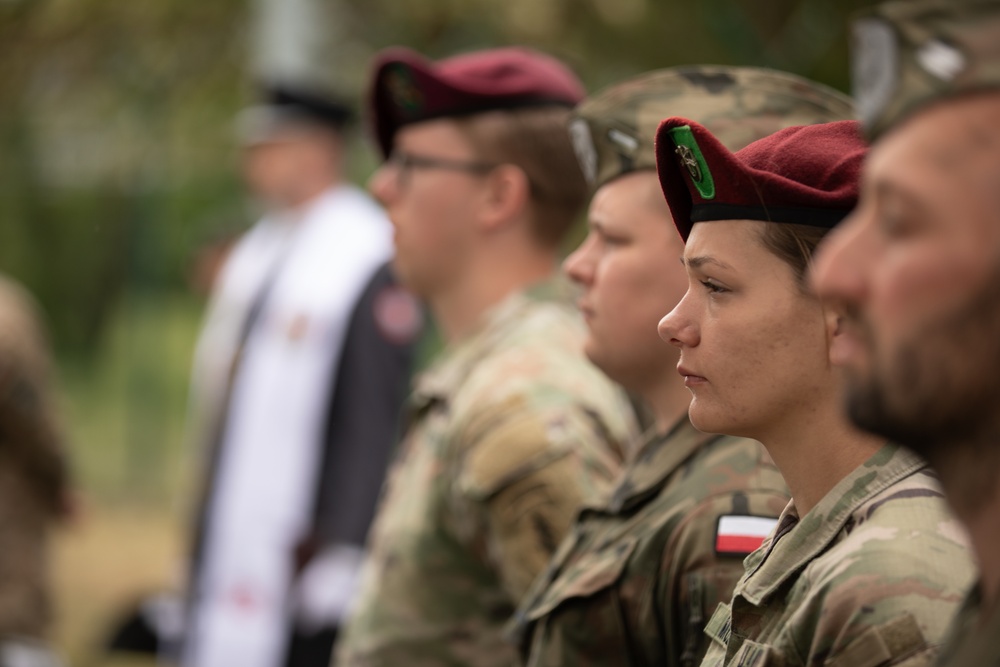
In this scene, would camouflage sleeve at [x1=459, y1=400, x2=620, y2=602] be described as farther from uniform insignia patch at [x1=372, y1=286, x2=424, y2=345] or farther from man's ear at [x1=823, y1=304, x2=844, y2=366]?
uniform insignia patch at [x1=372, y1=286, x2=424, y2=345]

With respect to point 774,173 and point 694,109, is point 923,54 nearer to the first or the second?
point 774,173

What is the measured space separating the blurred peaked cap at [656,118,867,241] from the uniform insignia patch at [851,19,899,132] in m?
0.42

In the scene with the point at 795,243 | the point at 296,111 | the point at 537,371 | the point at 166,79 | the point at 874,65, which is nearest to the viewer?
the point at 874,65

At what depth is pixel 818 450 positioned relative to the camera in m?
1.83

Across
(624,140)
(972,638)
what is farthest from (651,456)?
(972,638)

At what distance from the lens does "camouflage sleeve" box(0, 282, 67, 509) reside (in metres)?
5.04

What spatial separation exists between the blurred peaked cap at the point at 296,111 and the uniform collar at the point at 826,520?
4607 millimetres

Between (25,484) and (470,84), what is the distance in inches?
99.8

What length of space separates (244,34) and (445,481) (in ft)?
22.0

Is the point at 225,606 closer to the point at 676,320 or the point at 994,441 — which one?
the point at 676,320

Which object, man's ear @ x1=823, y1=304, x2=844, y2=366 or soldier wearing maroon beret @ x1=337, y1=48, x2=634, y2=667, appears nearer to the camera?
man's ear @ x1=823, y1=304, x2=844, y2=366

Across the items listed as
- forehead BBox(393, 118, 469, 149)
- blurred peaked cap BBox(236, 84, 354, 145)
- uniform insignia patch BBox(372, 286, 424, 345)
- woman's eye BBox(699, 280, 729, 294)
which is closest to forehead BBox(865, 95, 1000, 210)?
woman's eye BBox(699, 280, 729, 294)

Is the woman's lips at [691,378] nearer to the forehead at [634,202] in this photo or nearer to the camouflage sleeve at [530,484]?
the forehead at [634,202]

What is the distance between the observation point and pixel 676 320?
1.90 metres
